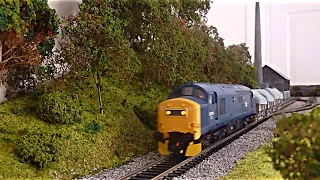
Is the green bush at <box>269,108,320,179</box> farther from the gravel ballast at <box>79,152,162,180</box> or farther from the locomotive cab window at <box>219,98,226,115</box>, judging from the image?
the locomotive cab window at <box>219,98,226,115</box>

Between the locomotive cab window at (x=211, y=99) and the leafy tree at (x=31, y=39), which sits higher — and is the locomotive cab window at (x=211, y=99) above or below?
below

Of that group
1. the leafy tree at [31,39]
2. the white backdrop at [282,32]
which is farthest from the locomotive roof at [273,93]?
the leafy tree at [31,39]

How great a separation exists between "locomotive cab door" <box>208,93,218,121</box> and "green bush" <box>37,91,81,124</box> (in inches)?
166

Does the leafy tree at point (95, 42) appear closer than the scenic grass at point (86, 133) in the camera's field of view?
No

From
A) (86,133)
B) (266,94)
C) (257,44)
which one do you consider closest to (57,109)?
(86,133)

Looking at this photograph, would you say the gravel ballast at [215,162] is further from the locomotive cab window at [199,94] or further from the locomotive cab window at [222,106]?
the locomotive cab window at [199,94]

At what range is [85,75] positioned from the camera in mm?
13234

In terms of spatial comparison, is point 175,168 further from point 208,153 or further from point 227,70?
point 227,70

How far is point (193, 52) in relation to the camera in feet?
49.9

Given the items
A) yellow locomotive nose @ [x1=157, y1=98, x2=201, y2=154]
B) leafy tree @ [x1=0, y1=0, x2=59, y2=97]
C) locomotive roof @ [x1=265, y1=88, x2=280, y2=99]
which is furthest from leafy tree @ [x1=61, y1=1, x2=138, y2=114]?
locomotive roof @ [x1=265, y1=88, x2=280, y2=99]

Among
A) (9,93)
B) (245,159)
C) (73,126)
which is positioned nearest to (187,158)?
(245,159)

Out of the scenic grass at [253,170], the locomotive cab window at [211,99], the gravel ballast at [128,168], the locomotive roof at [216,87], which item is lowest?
the gravel ballast at [128,168]

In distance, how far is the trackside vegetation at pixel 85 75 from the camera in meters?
10.1

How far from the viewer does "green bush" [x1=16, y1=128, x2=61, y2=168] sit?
32.0ft
